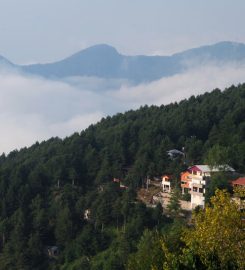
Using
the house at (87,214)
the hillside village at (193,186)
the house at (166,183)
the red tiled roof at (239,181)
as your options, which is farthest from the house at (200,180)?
the house at (87,214)

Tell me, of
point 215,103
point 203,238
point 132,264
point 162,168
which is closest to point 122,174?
point 162,168

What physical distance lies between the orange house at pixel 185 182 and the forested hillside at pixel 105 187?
5.11 ft

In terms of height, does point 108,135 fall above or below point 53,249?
above

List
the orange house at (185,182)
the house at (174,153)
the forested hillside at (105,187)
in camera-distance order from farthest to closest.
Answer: the house at (174,153) → the orange house at (185,182) → the forested hillside at (105,187)

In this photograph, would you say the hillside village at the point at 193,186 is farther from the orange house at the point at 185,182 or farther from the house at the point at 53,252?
the house at the point at 53,252

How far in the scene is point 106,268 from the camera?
24531 mm

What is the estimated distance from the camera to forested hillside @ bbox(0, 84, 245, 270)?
1085 inches

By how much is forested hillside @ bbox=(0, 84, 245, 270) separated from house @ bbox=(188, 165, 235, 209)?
845 mm

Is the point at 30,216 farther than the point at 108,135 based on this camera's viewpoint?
No

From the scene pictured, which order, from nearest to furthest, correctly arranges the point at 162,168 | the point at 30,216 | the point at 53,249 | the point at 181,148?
the point at 53,249 < the point at 30,216 < the point at 162,168 < the point at 181,148

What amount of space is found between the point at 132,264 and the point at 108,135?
92.1ft

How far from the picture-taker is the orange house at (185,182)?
31548 millimetres

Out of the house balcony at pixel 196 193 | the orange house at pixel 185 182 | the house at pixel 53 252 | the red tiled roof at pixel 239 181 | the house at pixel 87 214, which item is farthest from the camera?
the orange house at pixel 185 182

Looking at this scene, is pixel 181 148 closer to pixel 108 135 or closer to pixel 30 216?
pixel 108 135
